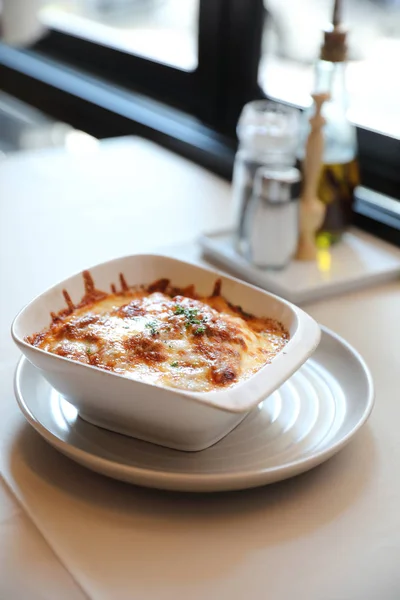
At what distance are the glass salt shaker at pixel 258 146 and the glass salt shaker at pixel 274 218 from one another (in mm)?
71

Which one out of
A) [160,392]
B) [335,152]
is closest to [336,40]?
[335,152]

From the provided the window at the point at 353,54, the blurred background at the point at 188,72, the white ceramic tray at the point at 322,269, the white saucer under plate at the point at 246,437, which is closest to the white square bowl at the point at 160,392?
the white saucer under plate at the point at 246,437

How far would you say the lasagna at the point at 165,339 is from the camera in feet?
2.44

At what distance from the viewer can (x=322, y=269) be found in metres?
1.22

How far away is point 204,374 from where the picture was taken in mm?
743

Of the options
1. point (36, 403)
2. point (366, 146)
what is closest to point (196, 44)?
point (366, 146)

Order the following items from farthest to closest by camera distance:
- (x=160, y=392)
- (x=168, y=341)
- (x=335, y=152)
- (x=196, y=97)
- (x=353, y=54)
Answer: (x=196, y=97) → (x=353, y=54) → (x=335, y=152) → (x=168, y=341) → (x=160, y=392)

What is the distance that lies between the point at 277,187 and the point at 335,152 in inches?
7.5

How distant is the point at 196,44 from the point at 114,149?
1.29 feet

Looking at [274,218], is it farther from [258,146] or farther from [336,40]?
[336,40]

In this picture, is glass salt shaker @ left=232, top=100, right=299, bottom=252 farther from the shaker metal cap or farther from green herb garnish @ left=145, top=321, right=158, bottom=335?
green herb garnish @ left=145, top=321, right=158, bottom=335

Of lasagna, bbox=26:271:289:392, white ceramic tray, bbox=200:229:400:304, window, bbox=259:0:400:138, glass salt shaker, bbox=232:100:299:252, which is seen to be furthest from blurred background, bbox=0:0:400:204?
lasagna, bbox=26:271:289:392

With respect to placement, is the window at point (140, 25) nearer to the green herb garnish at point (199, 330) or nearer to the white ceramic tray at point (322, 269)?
the white ceramic tray at point (322, 269)

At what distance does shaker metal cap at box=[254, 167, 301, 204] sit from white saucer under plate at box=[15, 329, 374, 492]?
12.9 inches
